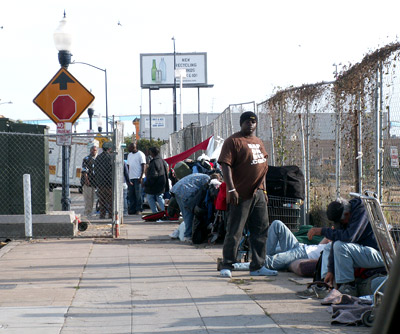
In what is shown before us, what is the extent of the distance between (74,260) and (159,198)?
7.31 m

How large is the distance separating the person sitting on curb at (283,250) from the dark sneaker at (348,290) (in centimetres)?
190

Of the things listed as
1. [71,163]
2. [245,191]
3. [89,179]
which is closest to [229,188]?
[245,191]

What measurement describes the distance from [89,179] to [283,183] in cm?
766

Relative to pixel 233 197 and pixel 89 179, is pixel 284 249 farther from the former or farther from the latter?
pixel 89 179

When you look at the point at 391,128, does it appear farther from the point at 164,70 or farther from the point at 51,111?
the point at 164,70

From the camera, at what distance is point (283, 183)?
9.84 m

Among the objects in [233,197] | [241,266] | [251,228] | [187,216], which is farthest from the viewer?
[187,216]

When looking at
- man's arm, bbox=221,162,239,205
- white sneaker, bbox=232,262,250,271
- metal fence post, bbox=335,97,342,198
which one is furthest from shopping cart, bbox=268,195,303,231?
man's arm, bbox=221,162,239,205

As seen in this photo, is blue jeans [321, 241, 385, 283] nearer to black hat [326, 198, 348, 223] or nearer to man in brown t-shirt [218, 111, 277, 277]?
black hat [326, 198, 348, 223]

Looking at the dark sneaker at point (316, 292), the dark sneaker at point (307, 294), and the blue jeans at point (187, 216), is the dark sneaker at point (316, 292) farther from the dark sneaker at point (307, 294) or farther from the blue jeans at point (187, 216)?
the blue jeans at point (187, 216)

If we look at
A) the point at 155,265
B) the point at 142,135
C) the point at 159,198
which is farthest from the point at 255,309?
the point at 142,135

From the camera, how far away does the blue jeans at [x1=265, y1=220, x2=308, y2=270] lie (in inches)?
328

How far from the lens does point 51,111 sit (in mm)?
12273

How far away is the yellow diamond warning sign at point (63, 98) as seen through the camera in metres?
12.2
